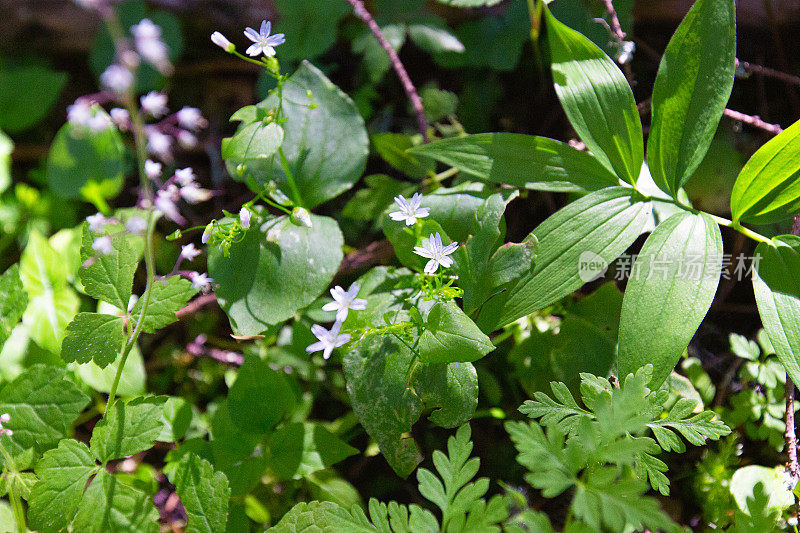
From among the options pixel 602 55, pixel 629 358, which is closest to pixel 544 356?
Result: pixel 629 358

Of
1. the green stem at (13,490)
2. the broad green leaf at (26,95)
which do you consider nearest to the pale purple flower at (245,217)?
the green stem at (13,490)

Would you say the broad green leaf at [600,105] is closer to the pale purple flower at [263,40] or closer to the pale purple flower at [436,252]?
the pale purple flower at [436,252]

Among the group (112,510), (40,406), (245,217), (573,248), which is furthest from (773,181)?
(40,406)

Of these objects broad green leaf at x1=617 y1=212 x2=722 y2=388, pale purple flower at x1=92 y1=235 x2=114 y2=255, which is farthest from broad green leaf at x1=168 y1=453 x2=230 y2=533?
broad green leaf at x1=617 y1=212 x2=722 y2=388

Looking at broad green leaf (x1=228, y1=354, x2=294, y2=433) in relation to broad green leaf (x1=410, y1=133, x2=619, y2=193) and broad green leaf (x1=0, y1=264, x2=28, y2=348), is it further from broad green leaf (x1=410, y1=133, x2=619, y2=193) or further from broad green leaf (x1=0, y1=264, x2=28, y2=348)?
broad green leaf (x1=410, y1=133, x2=619, y2=193)

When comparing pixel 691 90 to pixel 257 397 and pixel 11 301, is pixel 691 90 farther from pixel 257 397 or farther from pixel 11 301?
pixel 11 301

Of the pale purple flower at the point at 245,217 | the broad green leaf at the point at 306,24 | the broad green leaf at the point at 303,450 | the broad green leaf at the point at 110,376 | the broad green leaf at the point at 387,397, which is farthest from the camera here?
the broad green leaf at the point at 306,24

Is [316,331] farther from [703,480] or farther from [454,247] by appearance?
[703,480]
